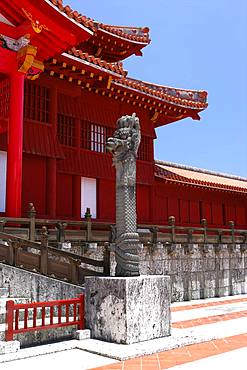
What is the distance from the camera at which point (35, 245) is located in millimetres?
9414

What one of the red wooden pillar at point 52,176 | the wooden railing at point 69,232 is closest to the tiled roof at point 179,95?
the red wooden pillar at point 52,176

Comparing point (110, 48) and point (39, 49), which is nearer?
point (39, 49)

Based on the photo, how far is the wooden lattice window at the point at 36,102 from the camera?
13648 mm

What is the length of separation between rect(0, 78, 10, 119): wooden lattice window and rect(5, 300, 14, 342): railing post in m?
6.86

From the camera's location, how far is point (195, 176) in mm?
24531

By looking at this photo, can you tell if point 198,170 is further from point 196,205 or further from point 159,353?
point 159,353

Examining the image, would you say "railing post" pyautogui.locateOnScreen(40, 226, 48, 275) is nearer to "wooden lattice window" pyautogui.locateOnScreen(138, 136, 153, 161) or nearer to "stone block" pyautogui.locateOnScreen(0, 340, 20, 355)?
"stone block" pyautogui.locateOnScreen(0, 340, 20, 355)

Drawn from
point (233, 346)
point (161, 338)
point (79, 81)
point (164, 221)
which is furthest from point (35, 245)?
point (164, 221)

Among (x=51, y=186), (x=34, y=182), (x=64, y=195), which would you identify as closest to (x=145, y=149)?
(x=64, y=195)

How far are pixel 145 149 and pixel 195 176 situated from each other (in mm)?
7198

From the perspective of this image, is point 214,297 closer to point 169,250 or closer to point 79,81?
point 169,250

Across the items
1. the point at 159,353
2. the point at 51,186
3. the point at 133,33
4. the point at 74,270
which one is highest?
the point at 133,33

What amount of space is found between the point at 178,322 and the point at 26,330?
4.40m

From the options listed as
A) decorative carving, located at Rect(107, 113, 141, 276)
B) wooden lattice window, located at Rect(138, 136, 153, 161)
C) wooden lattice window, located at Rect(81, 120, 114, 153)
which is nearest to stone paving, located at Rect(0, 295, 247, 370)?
decorative carving, located at Rect(107, 113, 141, 276)
